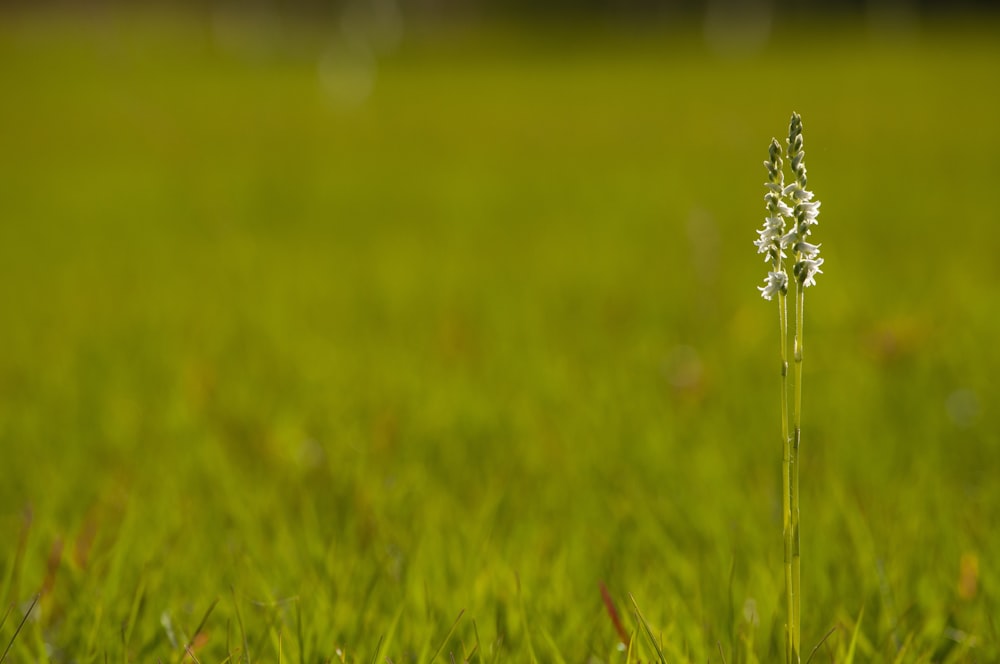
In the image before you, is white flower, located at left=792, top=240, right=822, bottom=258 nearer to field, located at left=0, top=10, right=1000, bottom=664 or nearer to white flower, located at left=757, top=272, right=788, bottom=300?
white flower, located at left=757, top=272, right=788, bottom=300

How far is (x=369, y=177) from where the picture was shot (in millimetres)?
6477

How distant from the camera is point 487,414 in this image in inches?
84.0

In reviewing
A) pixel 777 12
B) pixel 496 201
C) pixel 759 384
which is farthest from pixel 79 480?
pixel 777 12

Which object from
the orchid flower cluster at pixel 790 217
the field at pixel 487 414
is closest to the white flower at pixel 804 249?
the orchid flower cluster at pixel 790 217

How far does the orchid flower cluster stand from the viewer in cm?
77

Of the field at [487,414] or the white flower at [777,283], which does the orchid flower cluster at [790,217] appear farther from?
the field at [487,414]

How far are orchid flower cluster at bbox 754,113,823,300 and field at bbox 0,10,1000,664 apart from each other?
404 millimetres

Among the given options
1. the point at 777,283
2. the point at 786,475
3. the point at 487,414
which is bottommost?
the point at 487,414

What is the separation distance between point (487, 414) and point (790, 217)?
4.67 feet

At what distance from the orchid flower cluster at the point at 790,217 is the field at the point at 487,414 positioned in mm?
404

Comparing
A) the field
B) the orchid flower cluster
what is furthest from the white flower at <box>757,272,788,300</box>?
the field

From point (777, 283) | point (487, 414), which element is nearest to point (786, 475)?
point (777, 283)

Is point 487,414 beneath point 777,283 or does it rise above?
beneath

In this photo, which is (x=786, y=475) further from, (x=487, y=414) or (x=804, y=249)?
(x=487, y=414)
